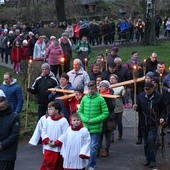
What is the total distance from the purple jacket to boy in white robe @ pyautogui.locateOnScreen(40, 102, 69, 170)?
995 centimetres

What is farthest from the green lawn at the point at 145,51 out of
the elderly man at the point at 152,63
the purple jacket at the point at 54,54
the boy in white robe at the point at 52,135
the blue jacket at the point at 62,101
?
the boy in white robe at the point at 52,135

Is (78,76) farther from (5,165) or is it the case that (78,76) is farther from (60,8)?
(60,8)

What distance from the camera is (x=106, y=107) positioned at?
11.2 meters

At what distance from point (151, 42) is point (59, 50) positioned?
16.1 metres

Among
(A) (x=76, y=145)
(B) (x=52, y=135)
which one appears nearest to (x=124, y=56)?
(B) (x=52, y=135)

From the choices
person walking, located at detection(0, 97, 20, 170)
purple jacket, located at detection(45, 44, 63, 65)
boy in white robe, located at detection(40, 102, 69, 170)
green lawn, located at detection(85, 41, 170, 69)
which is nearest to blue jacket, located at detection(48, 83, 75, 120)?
boy in white robe, located at detection(40, 102, 69, 170)

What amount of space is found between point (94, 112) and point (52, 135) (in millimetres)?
1206

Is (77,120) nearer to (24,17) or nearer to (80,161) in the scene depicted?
(80,161)

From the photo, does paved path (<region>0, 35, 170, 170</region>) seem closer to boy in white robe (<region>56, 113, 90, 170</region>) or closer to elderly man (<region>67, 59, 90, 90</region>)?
elderly man (<region>67, 59, 90, 90</region>)

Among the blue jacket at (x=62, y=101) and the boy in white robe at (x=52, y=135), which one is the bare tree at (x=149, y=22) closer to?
the blue jacket at (x=62, y=101)

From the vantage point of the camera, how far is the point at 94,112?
1122 centimetres

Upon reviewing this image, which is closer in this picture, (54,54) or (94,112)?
(94,112)

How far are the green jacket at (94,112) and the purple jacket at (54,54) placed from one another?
9070 mm

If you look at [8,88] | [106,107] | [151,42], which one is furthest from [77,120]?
[151,42]
